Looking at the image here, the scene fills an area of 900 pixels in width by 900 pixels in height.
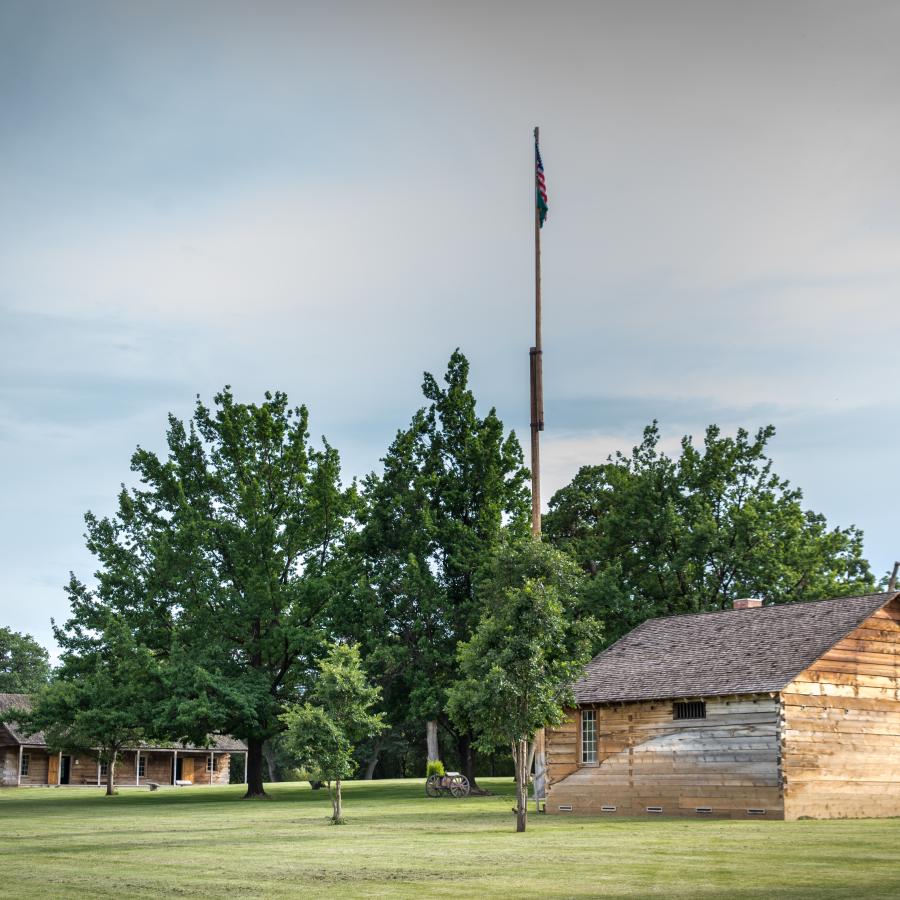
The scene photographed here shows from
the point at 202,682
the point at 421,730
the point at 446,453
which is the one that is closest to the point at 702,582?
the point at 446,453

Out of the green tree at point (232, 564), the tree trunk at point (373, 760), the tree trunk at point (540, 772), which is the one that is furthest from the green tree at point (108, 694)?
the tree trunk at point (373, 760)

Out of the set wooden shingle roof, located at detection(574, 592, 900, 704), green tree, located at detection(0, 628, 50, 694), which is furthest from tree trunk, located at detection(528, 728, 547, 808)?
green tree, located at detection(0, 628, 50, 694)

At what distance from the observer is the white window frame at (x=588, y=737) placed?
36.4m

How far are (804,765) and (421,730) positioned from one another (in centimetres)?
5243

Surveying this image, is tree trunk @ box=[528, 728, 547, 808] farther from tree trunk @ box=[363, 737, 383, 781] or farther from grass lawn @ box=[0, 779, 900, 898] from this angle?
tree trunk @ box=[363, 737, 383, 781]

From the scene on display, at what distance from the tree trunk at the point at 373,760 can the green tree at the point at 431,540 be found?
37.8 m

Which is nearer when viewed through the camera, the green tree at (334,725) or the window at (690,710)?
the green tree at (334,725)

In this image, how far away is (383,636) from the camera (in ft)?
164

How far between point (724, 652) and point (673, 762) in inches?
151

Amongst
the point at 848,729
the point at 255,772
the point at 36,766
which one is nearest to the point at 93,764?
the point at 36,766

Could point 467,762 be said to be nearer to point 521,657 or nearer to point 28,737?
point 521,657

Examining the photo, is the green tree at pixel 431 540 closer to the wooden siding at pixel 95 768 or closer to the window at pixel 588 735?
the window at pixel 588 735

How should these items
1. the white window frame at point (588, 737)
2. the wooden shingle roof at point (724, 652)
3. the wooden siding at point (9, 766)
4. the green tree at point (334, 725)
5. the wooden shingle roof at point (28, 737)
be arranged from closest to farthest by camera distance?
the green tree at point (334, 725) < the wooden shingle roof at point (724, 652) < the white window frame at point (588, 737) < the wooden shingle roof at point (28, 737) < the wooden siding at point (9, 766)

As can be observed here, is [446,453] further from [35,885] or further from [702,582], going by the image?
[35,885]
